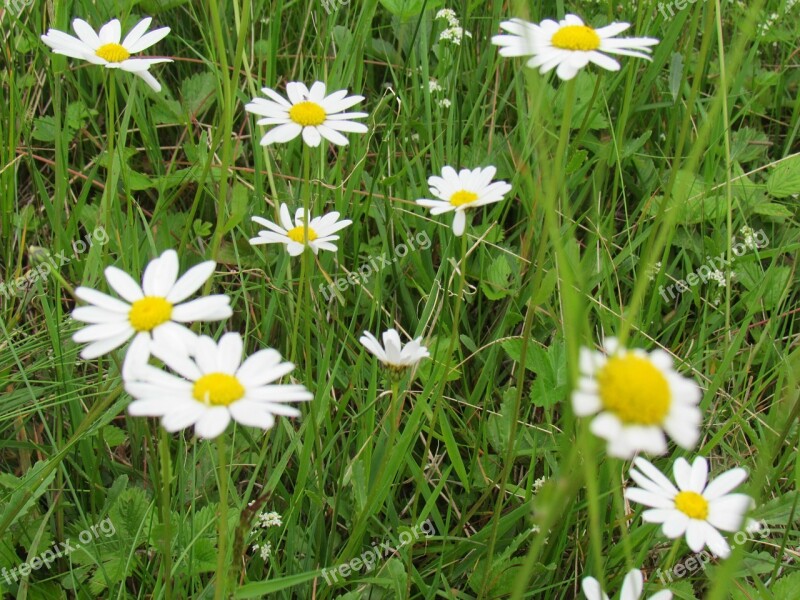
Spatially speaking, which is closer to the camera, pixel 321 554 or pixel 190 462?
pixel 321 554

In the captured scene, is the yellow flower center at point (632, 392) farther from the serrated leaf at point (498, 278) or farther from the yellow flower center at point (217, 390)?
the serrated leaf at point (498, 278)

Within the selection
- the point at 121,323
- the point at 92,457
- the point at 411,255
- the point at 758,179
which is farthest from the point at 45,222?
the point at 758,179

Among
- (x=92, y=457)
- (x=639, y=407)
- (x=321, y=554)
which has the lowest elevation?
(x=639, y=407)

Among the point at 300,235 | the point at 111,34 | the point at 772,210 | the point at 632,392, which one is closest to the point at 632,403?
the point at 632,392

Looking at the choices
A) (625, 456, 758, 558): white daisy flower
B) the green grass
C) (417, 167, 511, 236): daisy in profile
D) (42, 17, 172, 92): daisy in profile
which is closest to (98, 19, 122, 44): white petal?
(42, 17, 172, 92): daisy in profile

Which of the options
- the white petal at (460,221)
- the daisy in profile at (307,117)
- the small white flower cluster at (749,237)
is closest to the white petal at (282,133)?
the daisy in profile at (307,117)

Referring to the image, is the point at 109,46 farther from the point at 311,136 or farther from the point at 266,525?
the point at 266,525

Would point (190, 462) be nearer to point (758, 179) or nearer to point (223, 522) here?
point (223, 522)
